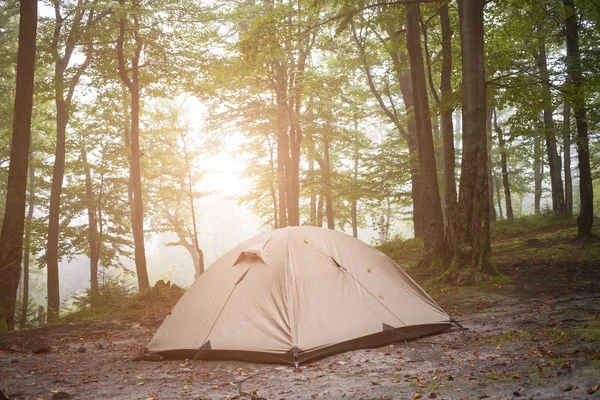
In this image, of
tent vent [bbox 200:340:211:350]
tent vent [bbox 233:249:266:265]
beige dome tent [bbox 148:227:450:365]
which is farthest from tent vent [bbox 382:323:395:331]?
tent vent [bbox 200:340:211:350]

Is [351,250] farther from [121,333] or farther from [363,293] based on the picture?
[121,333]

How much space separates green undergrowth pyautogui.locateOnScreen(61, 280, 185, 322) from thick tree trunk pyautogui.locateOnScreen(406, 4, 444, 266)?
7362mm

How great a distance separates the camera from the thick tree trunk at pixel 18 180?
849 centimetres

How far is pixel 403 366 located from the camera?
496 cm

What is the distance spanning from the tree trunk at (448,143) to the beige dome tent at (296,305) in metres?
4.63

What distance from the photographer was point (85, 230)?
20.7 metres

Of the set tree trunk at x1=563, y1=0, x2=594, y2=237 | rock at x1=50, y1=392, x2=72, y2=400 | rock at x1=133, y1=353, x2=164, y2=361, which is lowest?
rock at x1=133, y1=353, x2=164, y2=361

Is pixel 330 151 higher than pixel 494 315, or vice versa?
pixel 330 151

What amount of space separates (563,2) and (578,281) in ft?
32.5

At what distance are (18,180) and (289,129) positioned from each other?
36.9 feet

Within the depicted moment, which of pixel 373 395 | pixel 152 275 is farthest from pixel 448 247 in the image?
pixel 152 275

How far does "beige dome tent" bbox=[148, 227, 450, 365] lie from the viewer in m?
5.71

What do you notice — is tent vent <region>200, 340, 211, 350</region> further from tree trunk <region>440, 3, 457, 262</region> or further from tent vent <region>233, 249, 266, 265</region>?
tree trunk <region>440, 3, 457, 262</region>

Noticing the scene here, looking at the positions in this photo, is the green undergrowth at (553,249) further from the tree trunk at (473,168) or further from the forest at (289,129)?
the tree trunk at (473,168)
